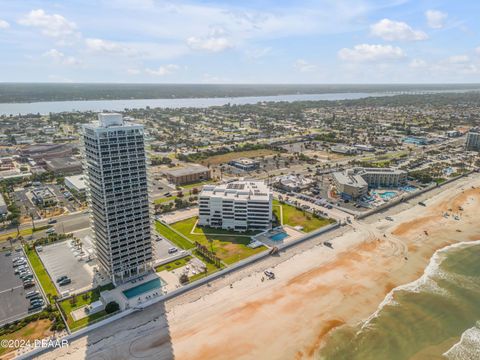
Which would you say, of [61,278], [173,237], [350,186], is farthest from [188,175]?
[61,278]

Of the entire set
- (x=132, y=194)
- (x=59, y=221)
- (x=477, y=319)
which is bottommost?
(x=477, y=319)

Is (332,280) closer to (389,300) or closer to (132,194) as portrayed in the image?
(389,300)

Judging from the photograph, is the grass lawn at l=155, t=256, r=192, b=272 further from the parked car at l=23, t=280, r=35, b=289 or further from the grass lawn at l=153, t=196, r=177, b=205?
the grass lawn at l=153, t=196, r=177, b=205

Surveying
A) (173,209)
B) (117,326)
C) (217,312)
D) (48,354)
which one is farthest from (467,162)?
(48,354)

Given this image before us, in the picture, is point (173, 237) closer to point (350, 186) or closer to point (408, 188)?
point (350, 186)

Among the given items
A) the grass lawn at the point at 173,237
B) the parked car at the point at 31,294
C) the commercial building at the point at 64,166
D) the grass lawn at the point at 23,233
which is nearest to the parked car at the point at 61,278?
the parked car at the point at 31,294
